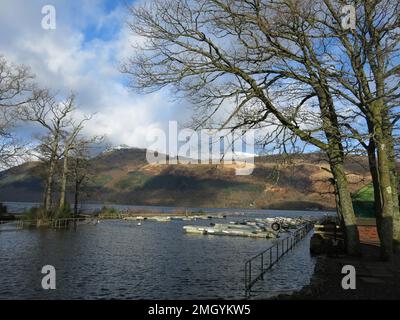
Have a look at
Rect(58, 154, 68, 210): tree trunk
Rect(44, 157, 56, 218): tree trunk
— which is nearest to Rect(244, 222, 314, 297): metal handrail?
Rect(58, 154, 68, 210): tree trunk

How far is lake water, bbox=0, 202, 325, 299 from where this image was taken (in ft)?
58.1

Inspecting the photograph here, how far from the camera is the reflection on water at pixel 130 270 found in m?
17.8

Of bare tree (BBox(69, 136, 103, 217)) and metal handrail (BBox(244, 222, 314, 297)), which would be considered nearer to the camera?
metal handrail (BBox(244, 222, 314, 297))

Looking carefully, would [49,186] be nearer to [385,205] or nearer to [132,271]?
[132,271]

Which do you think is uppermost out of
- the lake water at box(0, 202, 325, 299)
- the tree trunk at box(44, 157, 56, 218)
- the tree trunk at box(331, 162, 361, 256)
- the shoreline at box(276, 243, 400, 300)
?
the tree trunk at box(44, 157, 56, 218)

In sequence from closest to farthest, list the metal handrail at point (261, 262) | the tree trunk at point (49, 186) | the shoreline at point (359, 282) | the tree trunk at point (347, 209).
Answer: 1. the shoreline at point (359, 282)
2. the metal handrail at point (261, 262)
3. the tree trunk at point (347, 209)
4. the tree trunk at point (49, 186)

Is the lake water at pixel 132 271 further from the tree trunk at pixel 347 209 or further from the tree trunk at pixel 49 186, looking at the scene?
the tree trunk at pixel 49 186

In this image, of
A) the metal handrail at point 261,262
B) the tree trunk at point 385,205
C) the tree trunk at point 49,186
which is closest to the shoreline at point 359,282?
the tree trunk at point 385,205

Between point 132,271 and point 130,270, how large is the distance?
0.38 meters

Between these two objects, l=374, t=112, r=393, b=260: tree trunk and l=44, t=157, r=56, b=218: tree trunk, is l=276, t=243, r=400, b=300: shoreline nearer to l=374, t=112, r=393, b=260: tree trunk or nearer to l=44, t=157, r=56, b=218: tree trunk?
l=374, t=112, r=393, b=260: tree trunk

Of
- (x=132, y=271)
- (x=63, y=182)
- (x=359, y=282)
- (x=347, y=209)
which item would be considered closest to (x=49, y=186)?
(x=63, y=182)
